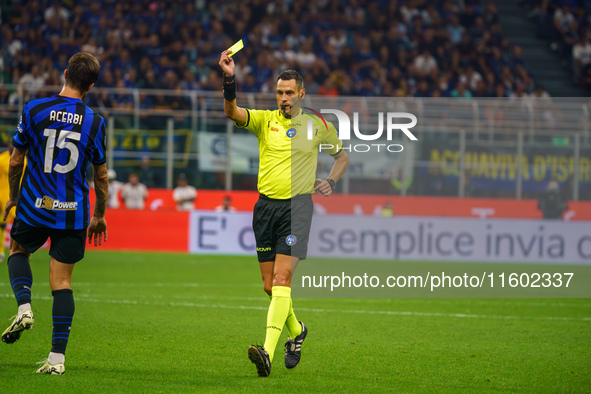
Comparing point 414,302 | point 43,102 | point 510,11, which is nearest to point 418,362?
point 43,102

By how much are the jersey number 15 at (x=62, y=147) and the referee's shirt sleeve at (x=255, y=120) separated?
135cm

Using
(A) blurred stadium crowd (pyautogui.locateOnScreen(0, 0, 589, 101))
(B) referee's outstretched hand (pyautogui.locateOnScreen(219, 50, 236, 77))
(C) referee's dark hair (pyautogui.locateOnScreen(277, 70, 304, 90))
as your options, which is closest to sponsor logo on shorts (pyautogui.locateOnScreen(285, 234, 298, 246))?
(C) referee's dark hair (pyautogui.locateOnScreen(277, 70, 304, 90))

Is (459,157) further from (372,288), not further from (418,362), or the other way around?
(418,362)

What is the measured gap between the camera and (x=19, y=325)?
216 inches

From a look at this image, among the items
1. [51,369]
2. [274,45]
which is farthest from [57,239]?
[274,45]

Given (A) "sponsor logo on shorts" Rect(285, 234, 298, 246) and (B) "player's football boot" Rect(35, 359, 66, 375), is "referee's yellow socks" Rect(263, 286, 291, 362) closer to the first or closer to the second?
(A) "sponsor logo on shorts" Rect(285, 234, 298, 246)

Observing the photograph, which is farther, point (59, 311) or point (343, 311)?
point (343, 311)

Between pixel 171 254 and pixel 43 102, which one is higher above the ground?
pixel 43 102

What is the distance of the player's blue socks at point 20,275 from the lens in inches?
225

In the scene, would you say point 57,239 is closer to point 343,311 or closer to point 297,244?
point 297,244

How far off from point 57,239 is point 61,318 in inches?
21.5

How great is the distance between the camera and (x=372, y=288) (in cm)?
1359

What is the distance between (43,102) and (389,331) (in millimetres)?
4442

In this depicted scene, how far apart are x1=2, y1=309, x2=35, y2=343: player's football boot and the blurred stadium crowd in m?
16.2
